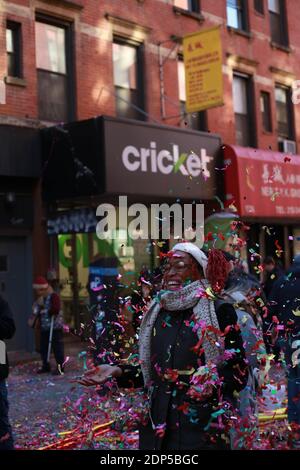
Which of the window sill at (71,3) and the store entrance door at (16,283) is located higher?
the window sill at (71,3)

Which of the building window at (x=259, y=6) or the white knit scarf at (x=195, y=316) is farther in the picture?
the building window at (x=259, y=6)

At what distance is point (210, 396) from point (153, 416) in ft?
1.08

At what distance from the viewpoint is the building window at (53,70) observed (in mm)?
12477

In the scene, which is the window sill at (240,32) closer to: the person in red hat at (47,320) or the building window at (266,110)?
the building window at (266,110)

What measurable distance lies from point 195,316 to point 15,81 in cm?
958

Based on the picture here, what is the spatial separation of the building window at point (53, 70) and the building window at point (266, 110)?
7.04 metres

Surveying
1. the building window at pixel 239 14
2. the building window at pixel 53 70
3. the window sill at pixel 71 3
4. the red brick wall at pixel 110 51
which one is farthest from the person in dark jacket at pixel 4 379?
the building window at pixel 239 14

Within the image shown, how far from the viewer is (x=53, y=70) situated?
1273 centimetres

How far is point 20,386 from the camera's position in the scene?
30.7ft

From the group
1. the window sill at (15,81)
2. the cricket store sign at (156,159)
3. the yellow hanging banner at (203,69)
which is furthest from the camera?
the yellow hanging banner at (203,69)

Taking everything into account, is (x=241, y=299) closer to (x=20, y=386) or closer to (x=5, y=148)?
(x=20, y=386)

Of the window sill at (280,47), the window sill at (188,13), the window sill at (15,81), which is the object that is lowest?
the window sill at (15,81)

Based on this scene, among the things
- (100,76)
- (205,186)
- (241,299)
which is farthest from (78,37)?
(241,299)

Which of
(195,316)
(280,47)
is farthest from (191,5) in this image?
(195,316)
